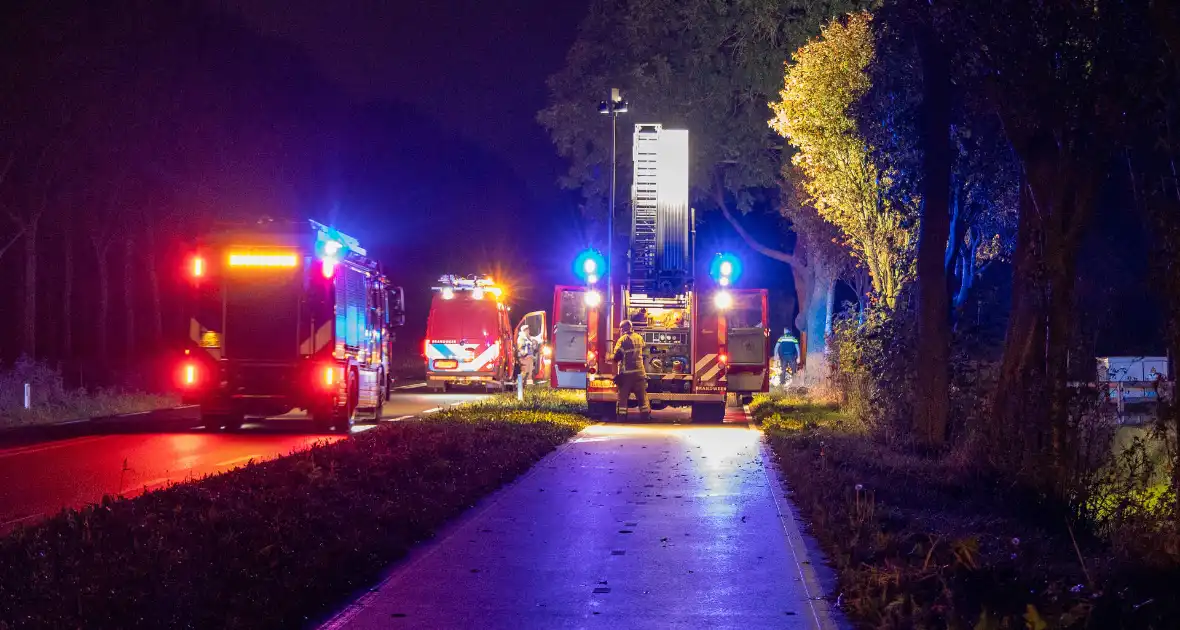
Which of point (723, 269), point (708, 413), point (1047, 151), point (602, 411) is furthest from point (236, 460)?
point (723, 269)

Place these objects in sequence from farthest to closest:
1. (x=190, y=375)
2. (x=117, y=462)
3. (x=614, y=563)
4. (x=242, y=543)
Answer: (x=190, y=375) < (x=117, y=462) < (x=614, y=563) < (x=242, y=543)

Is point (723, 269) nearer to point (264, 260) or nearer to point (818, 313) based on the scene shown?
point (264, 260)

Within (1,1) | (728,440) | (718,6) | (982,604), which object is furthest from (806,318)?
(982,604)

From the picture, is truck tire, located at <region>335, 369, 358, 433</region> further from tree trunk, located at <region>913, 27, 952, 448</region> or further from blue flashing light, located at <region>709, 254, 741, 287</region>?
tree trunk, located at <region>913, 27, 952, 448</region>

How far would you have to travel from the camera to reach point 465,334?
39625 mm

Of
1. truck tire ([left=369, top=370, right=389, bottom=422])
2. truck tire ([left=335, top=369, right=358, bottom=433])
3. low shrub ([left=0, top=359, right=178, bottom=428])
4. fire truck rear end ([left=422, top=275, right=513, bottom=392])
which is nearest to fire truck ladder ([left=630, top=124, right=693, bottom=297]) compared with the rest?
truck tire ([left=369, top=370, right=389, bottom=422])

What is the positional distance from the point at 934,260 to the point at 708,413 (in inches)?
413

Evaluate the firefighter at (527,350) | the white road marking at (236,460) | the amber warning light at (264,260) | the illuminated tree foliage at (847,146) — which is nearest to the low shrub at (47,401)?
the amber warning light at (264,260)

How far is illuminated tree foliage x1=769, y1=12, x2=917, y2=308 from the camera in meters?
23.4

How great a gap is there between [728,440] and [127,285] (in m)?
23.9

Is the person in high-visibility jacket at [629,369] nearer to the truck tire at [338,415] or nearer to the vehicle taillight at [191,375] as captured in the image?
the truck tire at [338,415]

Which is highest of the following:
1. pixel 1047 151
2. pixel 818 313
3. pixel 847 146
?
pixel 847 146

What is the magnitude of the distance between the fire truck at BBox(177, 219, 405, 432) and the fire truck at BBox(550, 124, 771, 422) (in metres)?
5.71

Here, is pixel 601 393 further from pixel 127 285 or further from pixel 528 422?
pixel 127 285
